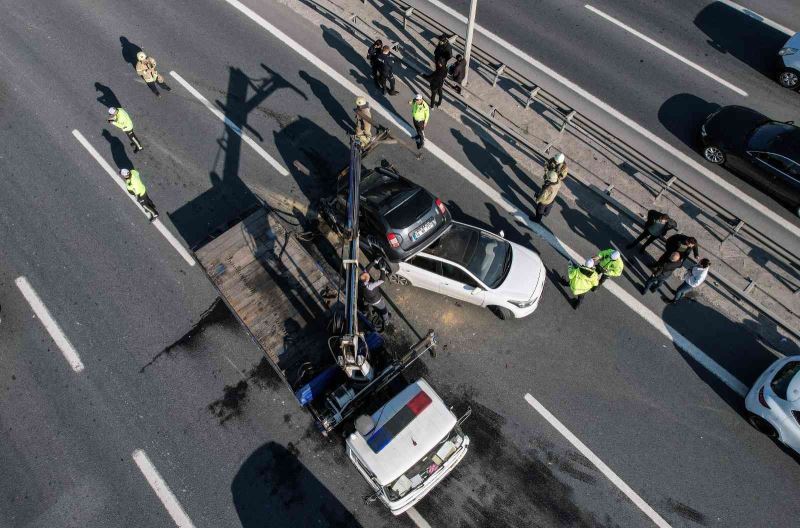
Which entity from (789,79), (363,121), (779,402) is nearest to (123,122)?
(363,121)

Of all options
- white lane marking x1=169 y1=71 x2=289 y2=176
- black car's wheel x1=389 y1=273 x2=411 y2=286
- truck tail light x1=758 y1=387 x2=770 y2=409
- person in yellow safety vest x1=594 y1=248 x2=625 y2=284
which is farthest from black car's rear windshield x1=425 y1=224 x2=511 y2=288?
truck tail light x1=758 y1=387 x2=770 y2=409

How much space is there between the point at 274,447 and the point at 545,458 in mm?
6217

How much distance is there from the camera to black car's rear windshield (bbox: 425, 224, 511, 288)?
11.7 metres

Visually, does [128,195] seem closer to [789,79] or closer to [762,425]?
[762,425]

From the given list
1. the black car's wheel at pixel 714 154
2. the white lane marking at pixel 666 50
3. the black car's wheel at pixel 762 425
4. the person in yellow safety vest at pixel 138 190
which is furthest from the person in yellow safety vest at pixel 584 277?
the person in yellow safety vest at pixel 138 190

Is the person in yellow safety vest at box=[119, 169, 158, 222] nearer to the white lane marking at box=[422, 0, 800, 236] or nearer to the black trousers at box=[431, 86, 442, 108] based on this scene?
the black trousers at box=[431, 86, 442, 108]

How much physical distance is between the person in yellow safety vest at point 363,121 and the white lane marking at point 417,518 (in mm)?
9407

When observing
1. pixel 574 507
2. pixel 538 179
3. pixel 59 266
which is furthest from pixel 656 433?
pixel 59 266

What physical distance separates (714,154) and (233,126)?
1466 centimetres

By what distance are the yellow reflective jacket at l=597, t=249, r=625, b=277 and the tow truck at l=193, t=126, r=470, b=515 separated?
446cm

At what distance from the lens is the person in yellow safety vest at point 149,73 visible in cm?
1473

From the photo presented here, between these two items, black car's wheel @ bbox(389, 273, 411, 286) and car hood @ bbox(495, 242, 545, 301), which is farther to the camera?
black car's wheel @ bbox(389, 273, 411, 286)

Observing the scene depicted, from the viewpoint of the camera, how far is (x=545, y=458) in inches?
432

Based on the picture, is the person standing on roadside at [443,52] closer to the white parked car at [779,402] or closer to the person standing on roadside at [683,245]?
the person standing on roadside at [683,245]
